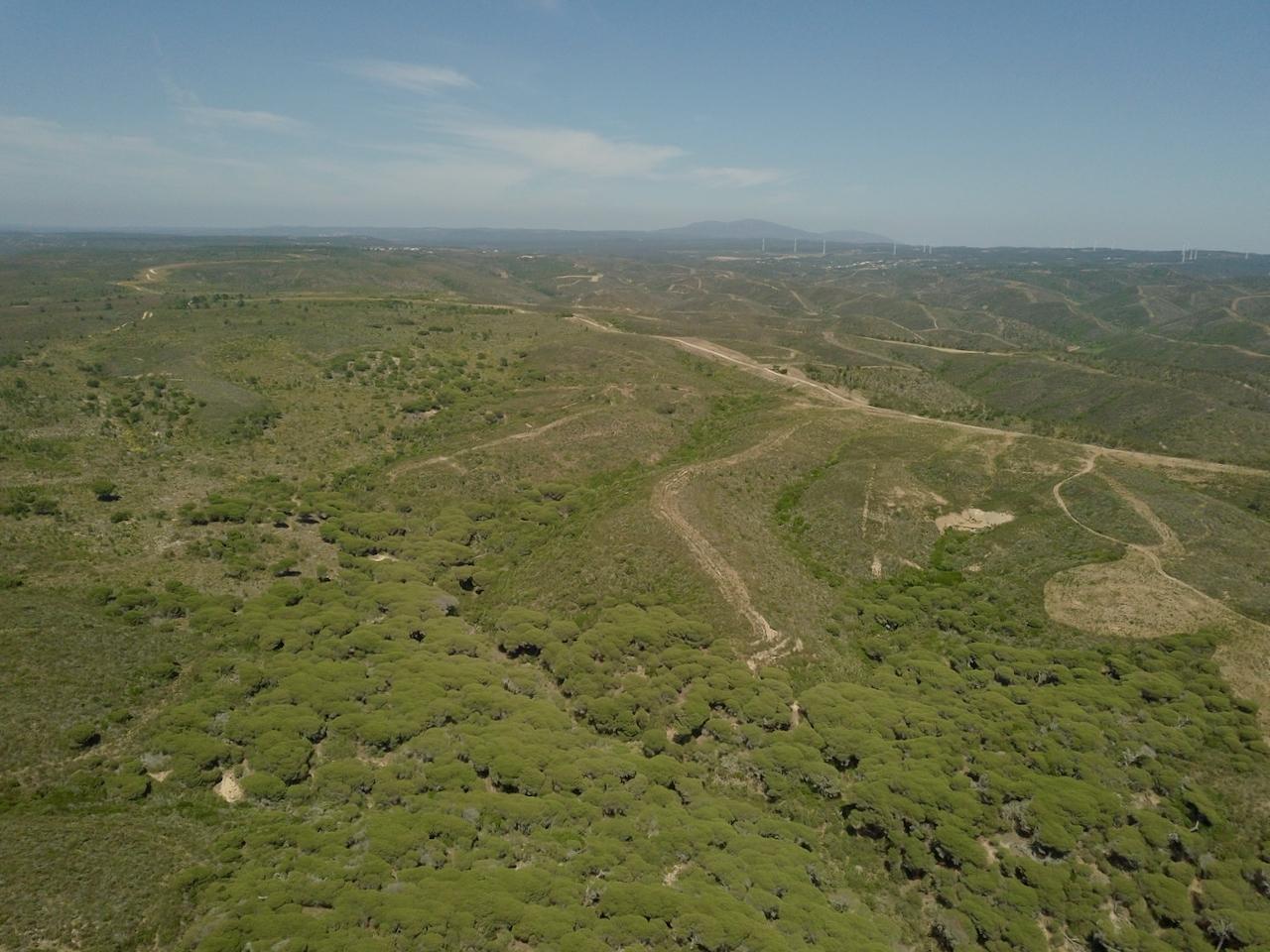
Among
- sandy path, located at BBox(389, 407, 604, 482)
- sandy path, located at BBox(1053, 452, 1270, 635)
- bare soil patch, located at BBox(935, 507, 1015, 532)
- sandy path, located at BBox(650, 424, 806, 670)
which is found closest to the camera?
sandy path, located at BBox(1053, 452, 1270, 635)

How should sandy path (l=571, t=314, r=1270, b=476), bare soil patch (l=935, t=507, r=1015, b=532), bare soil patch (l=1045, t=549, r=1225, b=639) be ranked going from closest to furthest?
bare soil patch (l=1045, t=549, r=1225, b=639) < bare soil patch (l=935, t=507, r=1015, b=532) < sandy path (l=571, t=314, r=1270, b=476)

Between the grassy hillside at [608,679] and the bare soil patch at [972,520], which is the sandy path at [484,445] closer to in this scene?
the grassy hillside at [608,679]

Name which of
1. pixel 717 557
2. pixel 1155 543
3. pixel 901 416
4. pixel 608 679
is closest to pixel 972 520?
pixel 1155 543

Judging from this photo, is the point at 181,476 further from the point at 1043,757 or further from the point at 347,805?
the point at 1043,757

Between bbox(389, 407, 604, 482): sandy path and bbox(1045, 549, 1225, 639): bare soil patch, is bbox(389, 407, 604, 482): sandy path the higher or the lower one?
the higher one

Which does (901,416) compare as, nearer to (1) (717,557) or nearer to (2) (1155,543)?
(2) (1155,543)

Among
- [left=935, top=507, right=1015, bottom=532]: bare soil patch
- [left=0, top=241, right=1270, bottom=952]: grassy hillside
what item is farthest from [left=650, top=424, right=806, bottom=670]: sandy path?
[left=935, top=507, right=1015, bottom=532]: bare soil patch

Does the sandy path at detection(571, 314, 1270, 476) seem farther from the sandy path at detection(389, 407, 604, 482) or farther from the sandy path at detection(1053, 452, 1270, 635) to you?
the sandy path at detection(389, 407, 604, 482)

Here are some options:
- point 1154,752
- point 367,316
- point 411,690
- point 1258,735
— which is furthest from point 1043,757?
point 367,316

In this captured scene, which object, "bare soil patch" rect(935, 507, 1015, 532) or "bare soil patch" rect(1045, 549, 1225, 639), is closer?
"bare soil patch" rect(1045, 549, 1225, 639)
